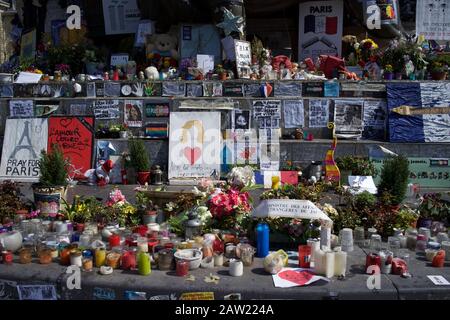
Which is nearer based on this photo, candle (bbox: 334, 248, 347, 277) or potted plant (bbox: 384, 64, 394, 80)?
candle (bbox: 334, 248, 347, 277)

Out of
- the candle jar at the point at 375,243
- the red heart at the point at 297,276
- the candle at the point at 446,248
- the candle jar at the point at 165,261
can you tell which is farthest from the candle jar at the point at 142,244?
the candle at the point at 446,248

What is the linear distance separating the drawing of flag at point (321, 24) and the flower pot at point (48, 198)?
10.8 m

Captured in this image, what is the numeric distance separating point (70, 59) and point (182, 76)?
459 cm

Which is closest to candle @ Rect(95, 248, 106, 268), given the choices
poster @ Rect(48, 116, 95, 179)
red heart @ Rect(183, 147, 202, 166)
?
red heart @ Rect(183, 147, 202, 166)

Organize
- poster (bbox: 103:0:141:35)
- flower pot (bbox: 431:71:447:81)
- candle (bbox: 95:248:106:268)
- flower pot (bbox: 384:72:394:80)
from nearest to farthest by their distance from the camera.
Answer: candle (bbox: 95:248:106:268) < flower pot (bbox: 431:71:447:81) < flower pot (bbox: 384:72:394:80) < poster (bbox: 103:0:141:35)

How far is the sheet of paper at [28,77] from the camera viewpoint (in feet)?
37.5

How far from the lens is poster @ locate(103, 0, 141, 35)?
53.7ft

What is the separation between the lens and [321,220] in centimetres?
530

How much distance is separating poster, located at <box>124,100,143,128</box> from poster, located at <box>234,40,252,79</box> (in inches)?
110

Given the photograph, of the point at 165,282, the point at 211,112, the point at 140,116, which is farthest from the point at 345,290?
the point at 140,116

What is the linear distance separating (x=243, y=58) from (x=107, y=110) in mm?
4023

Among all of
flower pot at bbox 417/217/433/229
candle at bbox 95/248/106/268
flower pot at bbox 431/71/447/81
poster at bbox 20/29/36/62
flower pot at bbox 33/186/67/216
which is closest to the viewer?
candle at bbox 95/248/106/268

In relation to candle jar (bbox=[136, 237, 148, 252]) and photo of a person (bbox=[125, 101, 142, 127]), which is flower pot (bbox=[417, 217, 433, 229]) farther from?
photo of a person (bbox=[125, 101, 142, 127])

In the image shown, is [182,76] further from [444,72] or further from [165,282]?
[165,282]
